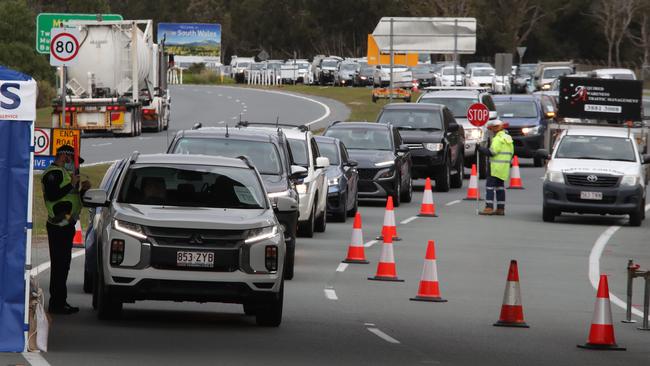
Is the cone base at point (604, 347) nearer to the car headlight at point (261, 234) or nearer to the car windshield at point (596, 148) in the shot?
the car headlight at point (261, 234)

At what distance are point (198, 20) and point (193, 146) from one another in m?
141

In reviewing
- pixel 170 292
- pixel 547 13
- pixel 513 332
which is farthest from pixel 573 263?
pixel 547 13

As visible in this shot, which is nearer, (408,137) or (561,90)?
(408,137)

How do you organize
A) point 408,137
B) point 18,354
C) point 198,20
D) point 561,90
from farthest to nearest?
point 198,20
point 561,90
point 408,137
point 18,354

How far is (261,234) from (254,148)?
7.30 meters

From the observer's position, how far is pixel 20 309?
42.4ft

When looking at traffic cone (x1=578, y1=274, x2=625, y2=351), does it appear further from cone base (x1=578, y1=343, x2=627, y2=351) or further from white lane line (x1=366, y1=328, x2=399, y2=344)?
white lane line (x1=366, y1=328, x2=399, y2=344)

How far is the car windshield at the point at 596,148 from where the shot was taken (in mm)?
32156

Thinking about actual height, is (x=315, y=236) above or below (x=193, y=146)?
below

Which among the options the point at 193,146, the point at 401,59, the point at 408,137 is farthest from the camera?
the point at 401,59

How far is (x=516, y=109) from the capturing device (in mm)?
47875

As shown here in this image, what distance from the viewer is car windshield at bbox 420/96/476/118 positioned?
43.8m

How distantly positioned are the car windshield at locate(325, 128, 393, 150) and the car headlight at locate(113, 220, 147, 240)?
19.6 meters

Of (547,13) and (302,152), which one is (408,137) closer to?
(302,152)
